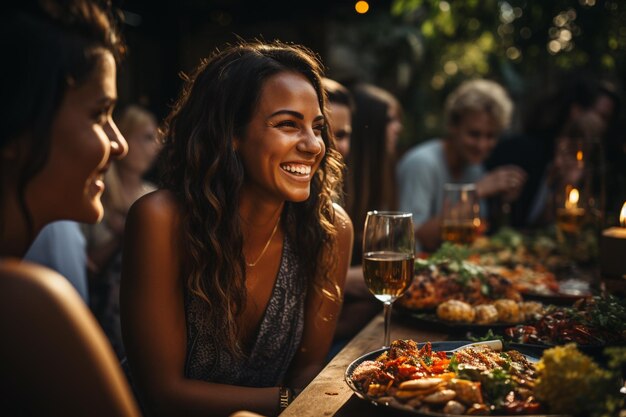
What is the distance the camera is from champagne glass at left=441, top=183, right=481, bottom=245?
10.9 ft

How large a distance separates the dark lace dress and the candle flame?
156cm

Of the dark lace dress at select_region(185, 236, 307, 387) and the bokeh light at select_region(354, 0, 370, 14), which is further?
the bokeh light at select_region(354, 0, 370, 14)

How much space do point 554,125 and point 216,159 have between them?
4.54 metres

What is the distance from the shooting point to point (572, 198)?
10.8 feet

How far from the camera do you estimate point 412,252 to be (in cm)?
207

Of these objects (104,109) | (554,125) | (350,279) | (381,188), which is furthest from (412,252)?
(554,125)

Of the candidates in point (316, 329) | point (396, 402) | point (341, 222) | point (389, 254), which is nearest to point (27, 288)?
point (396, 402)

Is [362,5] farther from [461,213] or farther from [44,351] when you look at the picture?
[44,351]

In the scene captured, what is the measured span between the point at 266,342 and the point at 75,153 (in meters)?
1.33

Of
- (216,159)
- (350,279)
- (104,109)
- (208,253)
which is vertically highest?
(104,109)

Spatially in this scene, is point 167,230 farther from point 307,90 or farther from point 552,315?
point 552,315

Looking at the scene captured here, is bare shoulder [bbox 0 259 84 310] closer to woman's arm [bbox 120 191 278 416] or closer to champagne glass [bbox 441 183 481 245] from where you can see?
woman's arm [bbox 120 191 278 416]

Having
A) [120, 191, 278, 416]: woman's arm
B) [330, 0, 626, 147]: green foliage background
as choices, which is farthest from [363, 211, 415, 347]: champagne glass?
[330, 0, 626, 147]: green foliage background

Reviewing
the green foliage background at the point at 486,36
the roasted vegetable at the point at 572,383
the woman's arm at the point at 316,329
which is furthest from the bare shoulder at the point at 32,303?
the green foliage background at the point at 486,36
